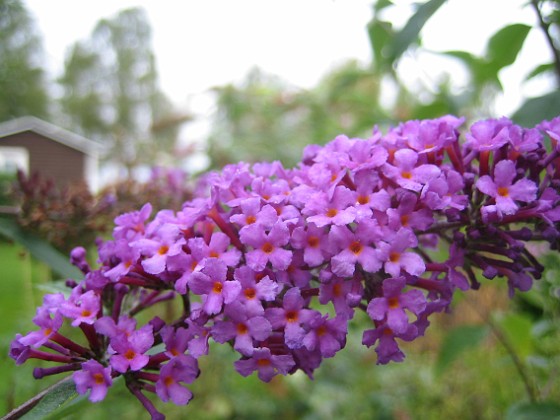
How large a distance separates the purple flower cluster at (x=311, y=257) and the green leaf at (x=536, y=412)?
35 centimetres

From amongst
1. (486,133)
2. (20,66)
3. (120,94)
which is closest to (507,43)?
(486,133)

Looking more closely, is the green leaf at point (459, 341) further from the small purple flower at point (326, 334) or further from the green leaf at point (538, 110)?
the small purple flower at point (326, 334)

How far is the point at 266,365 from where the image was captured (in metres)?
0.46

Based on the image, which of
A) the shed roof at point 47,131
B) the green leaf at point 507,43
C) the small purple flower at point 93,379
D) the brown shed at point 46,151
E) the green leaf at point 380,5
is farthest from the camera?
the shed roof at point 47,131

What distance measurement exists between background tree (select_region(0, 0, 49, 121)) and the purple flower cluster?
5.46ft

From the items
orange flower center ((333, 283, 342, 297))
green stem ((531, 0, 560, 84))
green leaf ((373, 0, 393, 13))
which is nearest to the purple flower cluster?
orange flower center ((333, 283, 342, 297))

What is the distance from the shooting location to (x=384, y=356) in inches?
18.9

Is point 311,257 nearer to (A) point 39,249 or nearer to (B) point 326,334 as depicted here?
(B) point 326,334

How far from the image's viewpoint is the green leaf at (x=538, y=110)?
2.00 feet

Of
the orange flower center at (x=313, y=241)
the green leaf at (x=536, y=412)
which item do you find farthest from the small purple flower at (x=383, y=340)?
the green leaf at (x=536, y=412)

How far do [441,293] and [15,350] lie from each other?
0.46 m

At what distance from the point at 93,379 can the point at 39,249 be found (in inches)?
13.4

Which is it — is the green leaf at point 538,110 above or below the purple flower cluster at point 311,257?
above

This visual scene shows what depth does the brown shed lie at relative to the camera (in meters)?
1.47
